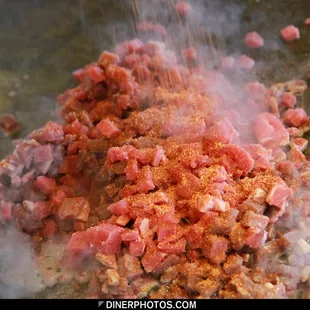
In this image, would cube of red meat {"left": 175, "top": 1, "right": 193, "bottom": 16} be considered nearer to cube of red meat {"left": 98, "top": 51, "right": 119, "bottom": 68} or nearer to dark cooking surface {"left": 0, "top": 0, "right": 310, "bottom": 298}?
dark cooking surface {"left": 0, "top": 0, "right": 310, "bottom": 298}

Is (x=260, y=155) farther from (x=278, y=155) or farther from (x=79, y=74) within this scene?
(x=79, y=74)

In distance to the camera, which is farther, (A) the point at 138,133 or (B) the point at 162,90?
(B) the point at 162,90

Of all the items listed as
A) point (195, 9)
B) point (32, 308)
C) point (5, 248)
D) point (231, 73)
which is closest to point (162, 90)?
point (231, 73)

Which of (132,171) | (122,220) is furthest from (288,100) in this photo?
(122,220)

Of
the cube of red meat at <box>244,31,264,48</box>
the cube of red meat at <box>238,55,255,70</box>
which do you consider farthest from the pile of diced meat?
the cube of red meat at <box>244,31,264,48</box>

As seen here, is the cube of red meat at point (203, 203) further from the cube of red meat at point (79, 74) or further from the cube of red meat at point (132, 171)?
the cube of red meat at point (79, 74)

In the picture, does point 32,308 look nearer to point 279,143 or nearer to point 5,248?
point 5,248
